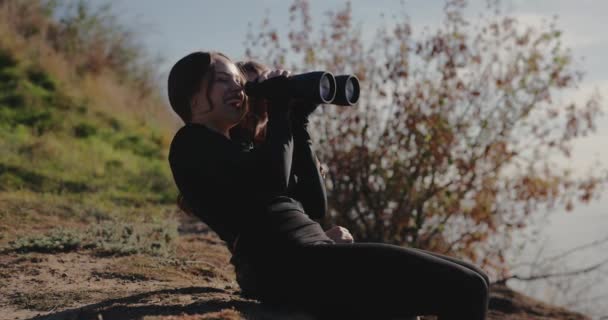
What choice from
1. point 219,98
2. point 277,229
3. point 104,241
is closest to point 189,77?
point 219,98

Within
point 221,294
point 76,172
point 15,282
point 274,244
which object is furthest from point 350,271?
point 76,172

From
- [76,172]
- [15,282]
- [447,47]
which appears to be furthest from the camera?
[76,172]

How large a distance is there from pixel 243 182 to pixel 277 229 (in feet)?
0.66

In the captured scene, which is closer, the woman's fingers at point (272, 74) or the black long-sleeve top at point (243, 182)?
the black long-sleeve top at point (243, 182)

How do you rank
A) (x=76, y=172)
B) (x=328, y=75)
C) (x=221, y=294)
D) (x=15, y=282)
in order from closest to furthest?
1. (x=328, y=75)
2. (x=221, y=294)
3. (x=15, y=282)
4. (x=76, y=172)

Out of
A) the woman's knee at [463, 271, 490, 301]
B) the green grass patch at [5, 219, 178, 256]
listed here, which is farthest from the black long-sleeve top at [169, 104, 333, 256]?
the green grass patch at [5, 219, 178, 256]

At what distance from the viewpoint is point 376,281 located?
7.98 ft

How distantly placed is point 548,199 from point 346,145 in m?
1.68

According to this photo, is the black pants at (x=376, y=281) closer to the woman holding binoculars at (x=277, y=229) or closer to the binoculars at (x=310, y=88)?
the woman holding binoculars at (x=277, y=229)

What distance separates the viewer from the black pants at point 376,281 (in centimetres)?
238

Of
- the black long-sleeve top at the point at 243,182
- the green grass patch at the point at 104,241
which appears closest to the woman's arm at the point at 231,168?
the black long-sleeve top at the point at 243,182

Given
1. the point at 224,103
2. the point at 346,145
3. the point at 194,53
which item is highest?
the point at 194,53

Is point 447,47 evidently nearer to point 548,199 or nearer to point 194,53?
point 548,199

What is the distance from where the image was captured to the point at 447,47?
18.7 feet
